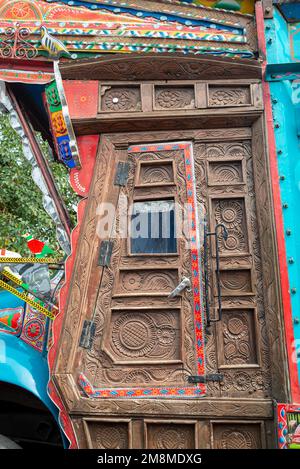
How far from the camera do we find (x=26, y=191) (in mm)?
10023

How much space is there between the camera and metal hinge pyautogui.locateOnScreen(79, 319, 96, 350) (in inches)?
132

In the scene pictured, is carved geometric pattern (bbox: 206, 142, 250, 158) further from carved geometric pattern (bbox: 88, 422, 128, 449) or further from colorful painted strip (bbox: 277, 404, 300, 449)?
carved geometric pattern (bbox: 88, 422, 128, 449)

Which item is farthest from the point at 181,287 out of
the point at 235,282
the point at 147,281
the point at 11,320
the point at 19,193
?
the point at 19,193

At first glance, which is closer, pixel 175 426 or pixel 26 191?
pixel 175 426

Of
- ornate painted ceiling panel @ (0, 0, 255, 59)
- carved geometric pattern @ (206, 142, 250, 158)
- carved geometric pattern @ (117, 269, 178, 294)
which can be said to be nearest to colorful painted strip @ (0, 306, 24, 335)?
carved geometric pattern @ (117, 269, 178, 294)

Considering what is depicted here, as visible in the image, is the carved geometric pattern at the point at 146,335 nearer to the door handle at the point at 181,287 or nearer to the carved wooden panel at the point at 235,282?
the door handle at the point at 181,287

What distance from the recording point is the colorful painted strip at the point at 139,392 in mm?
3230

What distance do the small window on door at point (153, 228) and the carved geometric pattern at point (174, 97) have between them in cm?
74

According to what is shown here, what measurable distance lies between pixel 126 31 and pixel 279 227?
195 cm

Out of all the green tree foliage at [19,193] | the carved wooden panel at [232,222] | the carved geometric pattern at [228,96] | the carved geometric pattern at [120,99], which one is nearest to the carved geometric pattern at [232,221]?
the carved wooden panel at [232,222]

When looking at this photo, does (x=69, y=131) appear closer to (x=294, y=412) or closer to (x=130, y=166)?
(x=130, y=166)

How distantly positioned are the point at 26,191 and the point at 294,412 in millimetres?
8015

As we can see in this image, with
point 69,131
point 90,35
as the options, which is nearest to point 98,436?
point 69,131
